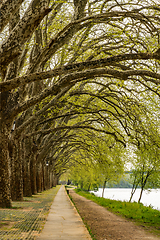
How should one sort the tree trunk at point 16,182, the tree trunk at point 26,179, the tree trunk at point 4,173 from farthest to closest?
the tree trunk at point 26,179 → the tree trunk at point 16,182 → the tree trunk at point 4,173

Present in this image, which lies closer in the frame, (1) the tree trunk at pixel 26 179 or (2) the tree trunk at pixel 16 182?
(2) the tree trunk at pixel 16 182

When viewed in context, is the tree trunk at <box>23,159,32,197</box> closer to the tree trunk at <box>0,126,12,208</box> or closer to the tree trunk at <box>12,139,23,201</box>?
the tree trunk at <box>12,139,23,201</box>

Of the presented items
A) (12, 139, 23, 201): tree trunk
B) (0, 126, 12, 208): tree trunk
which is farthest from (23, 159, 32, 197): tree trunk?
(0, 126, 12, 208): tree trunk

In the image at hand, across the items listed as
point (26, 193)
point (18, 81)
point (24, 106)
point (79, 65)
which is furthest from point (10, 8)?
point (26, 193)

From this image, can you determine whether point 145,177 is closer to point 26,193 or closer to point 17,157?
point 26,193

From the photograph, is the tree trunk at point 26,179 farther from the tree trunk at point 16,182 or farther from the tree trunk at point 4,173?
the tree trunk at point 4,173

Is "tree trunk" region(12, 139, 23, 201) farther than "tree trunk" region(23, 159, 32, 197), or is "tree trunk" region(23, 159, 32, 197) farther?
"tree trunk" region(23, 159, 32, 197)

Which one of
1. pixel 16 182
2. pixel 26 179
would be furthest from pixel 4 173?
pixel 26 179

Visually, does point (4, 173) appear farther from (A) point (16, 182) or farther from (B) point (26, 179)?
(B) point (26, 179)

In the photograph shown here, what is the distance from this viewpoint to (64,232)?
17.0 ft

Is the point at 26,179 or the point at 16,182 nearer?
the point at 16,182

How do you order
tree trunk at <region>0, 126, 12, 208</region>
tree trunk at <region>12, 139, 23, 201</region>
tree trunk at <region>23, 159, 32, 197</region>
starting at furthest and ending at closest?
tree trunk at <region>23, 159, 32, 197</region>
tree trunk at <region>12, 139, 23, 201</region>
tree trunk at <region>0, 126, 12, 208</region>

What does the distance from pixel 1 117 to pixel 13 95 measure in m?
1.03

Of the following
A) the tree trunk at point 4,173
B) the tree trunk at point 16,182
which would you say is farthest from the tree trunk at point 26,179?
the tree trunk at point 4,173
